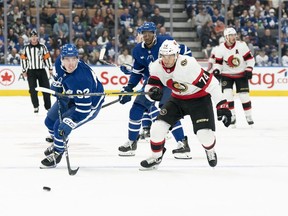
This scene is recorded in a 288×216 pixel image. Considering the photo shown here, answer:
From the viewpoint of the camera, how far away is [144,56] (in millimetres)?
6984

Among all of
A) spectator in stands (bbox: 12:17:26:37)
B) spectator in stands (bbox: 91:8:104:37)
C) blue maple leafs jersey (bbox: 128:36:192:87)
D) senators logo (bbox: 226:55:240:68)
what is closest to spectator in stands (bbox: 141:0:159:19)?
spectator in stands (bbox: 91:8:104:37)

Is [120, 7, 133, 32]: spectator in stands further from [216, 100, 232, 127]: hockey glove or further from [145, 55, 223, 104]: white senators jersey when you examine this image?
[216, 100, 232, 127]: hockey glove

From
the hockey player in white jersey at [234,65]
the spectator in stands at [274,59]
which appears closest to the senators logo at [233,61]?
the hockey player in white jersey at [234,65]

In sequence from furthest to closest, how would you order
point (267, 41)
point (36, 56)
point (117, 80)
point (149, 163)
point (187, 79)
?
point (267, 41) → point (117, 80) → point (36, 56) → point (149, 163) → point (187, 79)

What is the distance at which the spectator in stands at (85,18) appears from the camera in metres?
15.3

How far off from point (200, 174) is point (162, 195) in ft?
3.07

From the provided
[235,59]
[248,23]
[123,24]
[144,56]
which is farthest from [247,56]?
[248,23]

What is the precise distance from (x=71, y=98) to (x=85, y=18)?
935cm

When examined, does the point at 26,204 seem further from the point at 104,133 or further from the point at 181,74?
the point at 104,133

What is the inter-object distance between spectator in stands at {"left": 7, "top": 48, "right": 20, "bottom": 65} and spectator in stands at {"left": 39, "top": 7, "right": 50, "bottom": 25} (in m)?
0.77

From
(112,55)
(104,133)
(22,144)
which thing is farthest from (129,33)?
(22,144)

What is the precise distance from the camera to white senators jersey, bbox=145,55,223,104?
576cm

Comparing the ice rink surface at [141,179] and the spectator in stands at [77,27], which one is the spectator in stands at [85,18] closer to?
the spectator in stands at [77,27]

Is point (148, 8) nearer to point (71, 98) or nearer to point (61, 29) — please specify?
point (61, 29)
